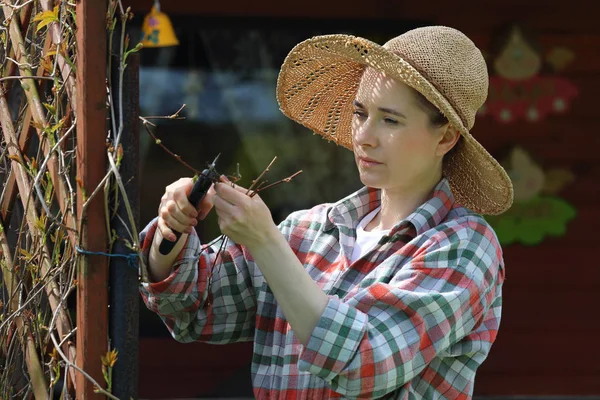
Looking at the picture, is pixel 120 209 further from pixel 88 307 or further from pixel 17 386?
pixel 17 386

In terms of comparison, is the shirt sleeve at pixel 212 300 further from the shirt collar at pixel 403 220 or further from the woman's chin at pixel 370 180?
the woman's chin at pixel 370 180

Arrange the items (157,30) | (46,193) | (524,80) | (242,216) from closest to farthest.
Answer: (242,216) → (46,193) → (157,30) → (524,80)

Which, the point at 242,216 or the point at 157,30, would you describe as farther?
the point at 157,30

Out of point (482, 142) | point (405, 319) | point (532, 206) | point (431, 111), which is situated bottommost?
point (532, 206)

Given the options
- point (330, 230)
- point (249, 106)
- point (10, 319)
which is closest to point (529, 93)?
point (249, 106)

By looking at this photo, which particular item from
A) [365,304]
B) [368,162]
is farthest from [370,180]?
[365,304]

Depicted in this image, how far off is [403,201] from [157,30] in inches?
108

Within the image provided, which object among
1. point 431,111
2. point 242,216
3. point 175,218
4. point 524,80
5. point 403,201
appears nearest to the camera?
point 242,216

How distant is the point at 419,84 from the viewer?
86.6 inches

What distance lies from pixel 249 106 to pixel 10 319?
337 centimetres

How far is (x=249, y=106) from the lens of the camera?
566cm

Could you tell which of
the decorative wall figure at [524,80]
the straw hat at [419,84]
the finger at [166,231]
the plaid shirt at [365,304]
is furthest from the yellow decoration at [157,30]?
the finger at [166,231]

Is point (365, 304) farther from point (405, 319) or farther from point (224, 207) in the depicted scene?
point (224, 207)

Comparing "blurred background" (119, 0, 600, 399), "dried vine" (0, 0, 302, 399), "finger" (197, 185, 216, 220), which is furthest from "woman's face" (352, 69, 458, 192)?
"blurred background" (119, 0, 600, 399)
